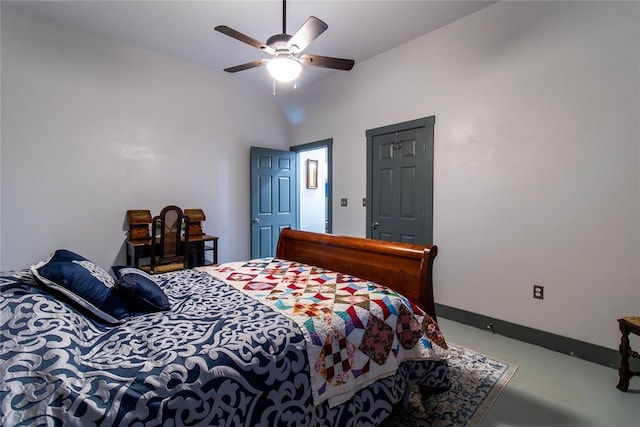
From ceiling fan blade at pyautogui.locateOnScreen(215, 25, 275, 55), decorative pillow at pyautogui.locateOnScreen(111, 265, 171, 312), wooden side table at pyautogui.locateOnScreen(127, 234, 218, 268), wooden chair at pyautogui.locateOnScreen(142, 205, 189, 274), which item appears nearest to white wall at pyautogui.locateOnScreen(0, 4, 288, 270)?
wooden side table at pyautogui.locateOnScreen(127, 234, 218, 268)

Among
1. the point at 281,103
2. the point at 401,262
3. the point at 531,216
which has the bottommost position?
the point at 401,262

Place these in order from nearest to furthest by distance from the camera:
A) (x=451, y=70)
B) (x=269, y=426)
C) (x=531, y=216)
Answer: (x=269, y=426)
(x=531, y=216)
(x=451, y=70)

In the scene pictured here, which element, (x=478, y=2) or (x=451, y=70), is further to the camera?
(x=451, y=70)

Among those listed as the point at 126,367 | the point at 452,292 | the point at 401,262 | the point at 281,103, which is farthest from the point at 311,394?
the point at 281,103

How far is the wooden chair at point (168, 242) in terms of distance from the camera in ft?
10.8

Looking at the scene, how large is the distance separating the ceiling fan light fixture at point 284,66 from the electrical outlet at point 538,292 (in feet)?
8.95

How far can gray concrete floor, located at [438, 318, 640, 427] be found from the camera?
5.77ft

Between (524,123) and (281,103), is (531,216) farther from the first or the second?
(281,103)

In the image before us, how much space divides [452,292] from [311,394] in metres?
2.45

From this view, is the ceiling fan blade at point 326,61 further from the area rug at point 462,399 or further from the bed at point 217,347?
the area rug at point 462,399

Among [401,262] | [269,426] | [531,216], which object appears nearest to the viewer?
[269,426]

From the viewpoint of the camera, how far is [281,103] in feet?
16.5

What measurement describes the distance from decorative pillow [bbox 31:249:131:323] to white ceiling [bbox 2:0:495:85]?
260cm

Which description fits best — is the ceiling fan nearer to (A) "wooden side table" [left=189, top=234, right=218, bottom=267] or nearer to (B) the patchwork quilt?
(B) the patchwork quilt
